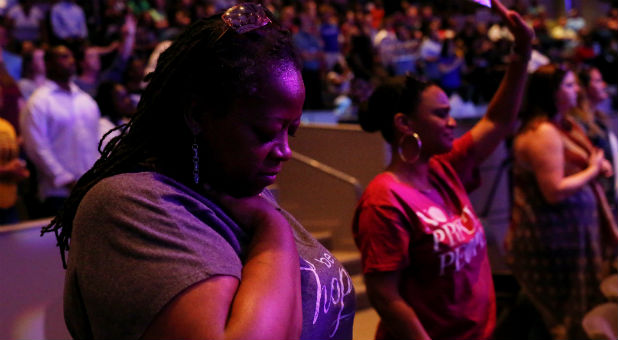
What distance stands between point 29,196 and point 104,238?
180 inches

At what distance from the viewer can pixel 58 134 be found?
4906 millimetres

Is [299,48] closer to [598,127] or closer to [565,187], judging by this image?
[598,127]

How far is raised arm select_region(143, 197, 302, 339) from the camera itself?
2.86ft

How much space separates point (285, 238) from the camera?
105cm

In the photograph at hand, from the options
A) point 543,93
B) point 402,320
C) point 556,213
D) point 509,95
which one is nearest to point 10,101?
point 543,93

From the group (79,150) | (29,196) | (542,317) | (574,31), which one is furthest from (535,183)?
(574,31)

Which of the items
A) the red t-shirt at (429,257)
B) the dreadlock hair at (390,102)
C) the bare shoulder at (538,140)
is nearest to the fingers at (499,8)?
the dreadlock hair at (390,102)

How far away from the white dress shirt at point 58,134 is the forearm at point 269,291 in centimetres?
399

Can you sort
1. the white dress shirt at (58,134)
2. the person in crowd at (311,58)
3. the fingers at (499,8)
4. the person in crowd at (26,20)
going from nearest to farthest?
the fingers at (499,8)
the white dress shirt at (58,134)
the person in crowd at (311,58)
the person in crowd at (26,20)

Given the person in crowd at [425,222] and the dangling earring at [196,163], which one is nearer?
the dangling earring at [196,163]

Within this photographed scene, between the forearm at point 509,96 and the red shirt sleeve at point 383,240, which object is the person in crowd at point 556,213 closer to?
the forearm at point 509,96

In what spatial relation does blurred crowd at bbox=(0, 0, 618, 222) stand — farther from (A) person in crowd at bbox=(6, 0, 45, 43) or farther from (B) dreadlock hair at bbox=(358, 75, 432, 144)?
(B) dreadlock hair at bbox=(358, 75, 432, 144)

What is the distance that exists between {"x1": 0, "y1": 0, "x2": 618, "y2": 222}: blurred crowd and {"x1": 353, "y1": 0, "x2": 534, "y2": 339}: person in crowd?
276 centimetres

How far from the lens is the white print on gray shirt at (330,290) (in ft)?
3.72
